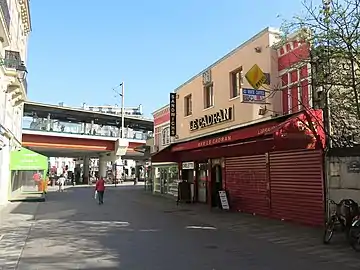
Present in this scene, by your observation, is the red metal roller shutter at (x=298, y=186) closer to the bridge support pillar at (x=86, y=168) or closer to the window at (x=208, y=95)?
the window at (x=208, y=95)

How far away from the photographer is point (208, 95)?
72.0 feet

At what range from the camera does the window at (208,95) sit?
70.4ft

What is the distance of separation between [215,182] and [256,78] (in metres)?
7.99

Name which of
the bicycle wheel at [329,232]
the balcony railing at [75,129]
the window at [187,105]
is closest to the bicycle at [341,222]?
the bicycle wheel at [329,232]

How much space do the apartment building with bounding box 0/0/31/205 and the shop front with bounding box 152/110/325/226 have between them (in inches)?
361

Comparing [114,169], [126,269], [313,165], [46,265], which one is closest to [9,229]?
Answer: [46,265]

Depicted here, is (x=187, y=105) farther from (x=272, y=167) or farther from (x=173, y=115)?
(x=272, y=167)

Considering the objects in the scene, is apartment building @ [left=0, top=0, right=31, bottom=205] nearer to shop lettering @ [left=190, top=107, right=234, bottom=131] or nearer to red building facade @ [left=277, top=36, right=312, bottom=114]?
shop lettering @ [left=190, top=107, right=234, bottom=131]

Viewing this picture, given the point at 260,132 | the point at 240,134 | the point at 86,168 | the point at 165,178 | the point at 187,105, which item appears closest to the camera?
the point at 260,132

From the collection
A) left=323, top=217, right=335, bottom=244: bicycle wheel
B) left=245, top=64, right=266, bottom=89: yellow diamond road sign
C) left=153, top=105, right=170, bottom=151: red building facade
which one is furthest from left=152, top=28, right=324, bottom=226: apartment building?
left=153, top=105, right=170, bottom=151: red building facade

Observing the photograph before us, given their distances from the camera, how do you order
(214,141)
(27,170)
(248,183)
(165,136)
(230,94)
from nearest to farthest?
(248,183) → (214,141) → (230,94) → (27,170) → (165,136)

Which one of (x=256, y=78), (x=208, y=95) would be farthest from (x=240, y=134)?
(x=208, y=95)

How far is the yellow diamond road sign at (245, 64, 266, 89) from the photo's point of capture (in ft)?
51.1

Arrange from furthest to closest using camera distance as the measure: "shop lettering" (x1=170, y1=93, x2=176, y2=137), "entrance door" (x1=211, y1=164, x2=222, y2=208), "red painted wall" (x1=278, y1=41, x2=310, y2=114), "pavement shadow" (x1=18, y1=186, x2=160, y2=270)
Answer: "shop lettering" (x1=170, y1=93, x2=176, y2=137) → "entrance door" (x1=211, y1=164, x2=222, y2=208) → "red painted wall" (x1=278, y1=41, x2=310, y2=114) → "pavement shadow" (x1=18, y1=186, x2=160, y2=270)
